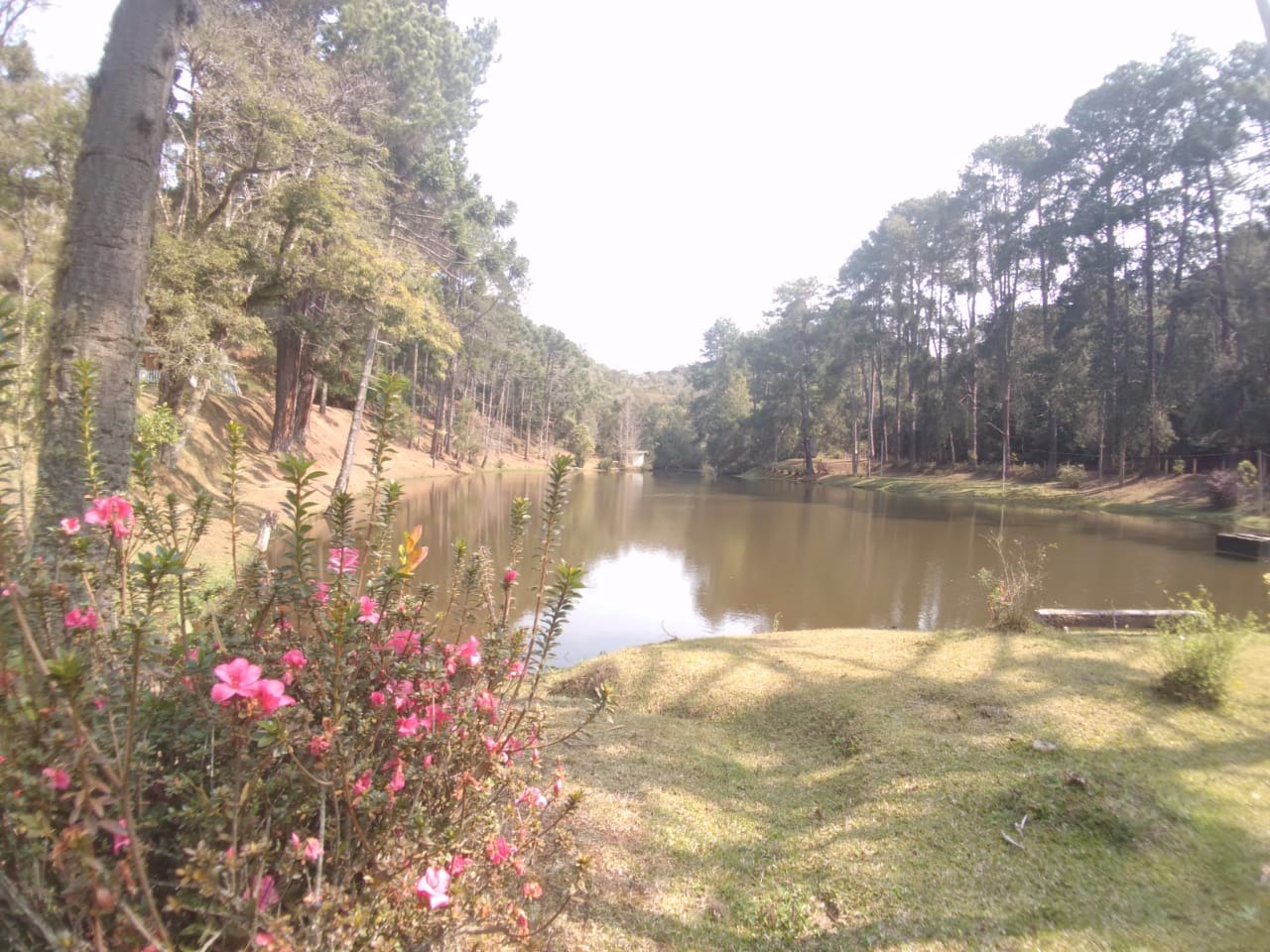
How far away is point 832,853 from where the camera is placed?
216 centimetres

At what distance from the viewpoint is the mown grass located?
5.95 ft

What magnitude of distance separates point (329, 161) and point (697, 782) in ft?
44.3

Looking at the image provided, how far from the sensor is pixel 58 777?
82cm

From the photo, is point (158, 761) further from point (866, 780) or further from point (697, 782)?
point (866, 780)

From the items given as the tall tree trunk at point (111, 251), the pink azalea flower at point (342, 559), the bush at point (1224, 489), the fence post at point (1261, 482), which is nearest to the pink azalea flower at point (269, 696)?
the pink azalea flower at point (342, 559)

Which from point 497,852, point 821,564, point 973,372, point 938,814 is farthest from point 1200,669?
point 973,372

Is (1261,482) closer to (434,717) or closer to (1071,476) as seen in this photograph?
(1071,476)

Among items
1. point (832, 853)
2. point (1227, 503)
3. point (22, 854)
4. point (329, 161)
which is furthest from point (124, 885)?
point (1227, 503)

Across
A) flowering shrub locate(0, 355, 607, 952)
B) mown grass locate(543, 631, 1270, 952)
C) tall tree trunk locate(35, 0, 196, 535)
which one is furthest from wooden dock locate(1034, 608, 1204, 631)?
tall tree trunk locate(35, 0, 196, 535)

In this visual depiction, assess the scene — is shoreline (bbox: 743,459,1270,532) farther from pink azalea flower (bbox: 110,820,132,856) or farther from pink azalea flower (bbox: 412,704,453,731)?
pink azalea flower (bbox: 110,820,132,856)

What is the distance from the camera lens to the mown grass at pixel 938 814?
71.4 inches

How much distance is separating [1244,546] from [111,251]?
52.3ft

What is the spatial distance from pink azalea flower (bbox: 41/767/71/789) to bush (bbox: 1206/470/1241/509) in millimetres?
22737

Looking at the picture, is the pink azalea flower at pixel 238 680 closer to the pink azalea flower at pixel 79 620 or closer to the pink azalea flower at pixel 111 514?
the pink azalea flower at pixel 79 620
